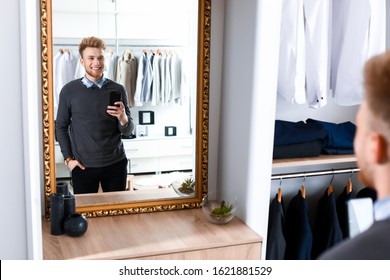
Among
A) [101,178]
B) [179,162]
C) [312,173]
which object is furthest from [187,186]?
[312,173]

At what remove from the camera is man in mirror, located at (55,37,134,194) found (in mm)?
2297

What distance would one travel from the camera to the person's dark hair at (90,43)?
229 cm

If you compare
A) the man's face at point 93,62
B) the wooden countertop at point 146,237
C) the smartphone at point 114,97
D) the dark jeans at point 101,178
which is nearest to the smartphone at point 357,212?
the wooden countertop at point 146,237

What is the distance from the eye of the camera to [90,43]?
7.55 feet

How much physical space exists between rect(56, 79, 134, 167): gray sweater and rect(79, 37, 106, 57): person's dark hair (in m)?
0.14

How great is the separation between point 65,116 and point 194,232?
0.75 metres

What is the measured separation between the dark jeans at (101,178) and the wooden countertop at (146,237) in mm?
139

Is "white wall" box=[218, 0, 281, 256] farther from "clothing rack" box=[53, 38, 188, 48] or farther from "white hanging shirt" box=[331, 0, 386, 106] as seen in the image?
"white hanging shirt" box=[331, 0, 386, 106]

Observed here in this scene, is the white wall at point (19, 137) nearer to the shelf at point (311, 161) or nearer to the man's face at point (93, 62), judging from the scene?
the man's face at point (93, 62)

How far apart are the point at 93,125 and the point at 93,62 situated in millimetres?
279

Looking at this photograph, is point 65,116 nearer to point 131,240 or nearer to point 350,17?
point 131,240

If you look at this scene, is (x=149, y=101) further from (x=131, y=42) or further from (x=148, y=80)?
(x=131, y=42)
